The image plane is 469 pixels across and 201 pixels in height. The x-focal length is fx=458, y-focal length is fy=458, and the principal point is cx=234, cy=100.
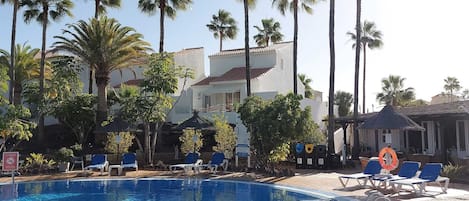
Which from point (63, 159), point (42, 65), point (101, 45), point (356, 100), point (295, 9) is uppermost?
point (295, 9)

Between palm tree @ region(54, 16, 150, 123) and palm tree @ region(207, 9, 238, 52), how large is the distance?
74.7 ft

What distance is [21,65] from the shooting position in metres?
34.1

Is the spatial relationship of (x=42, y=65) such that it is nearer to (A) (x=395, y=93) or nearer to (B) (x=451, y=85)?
(A) (x=395, y=93)

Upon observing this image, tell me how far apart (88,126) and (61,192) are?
1358 centimetres

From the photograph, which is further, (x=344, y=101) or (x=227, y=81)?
(x=344, y=101)

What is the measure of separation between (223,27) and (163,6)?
60.5 feet

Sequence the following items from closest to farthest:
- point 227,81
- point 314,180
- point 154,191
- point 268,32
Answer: point 154,191
point 314,180
point 227,81
point 268,32

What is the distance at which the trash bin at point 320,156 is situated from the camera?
23.5 metres

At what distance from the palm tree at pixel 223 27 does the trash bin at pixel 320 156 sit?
29638 millimetres

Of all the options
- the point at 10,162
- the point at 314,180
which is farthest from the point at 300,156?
the point at 10,162

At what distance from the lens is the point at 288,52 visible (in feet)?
138

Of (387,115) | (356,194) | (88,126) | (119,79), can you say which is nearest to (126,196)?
(356,194)

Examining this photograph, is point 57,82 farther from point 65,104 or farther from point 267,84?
point 267,84

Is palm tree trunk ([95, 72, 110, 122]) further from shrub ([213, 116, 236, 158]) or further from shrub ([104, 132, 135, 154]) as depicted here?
shrub ([213, 116, 236, 158])
